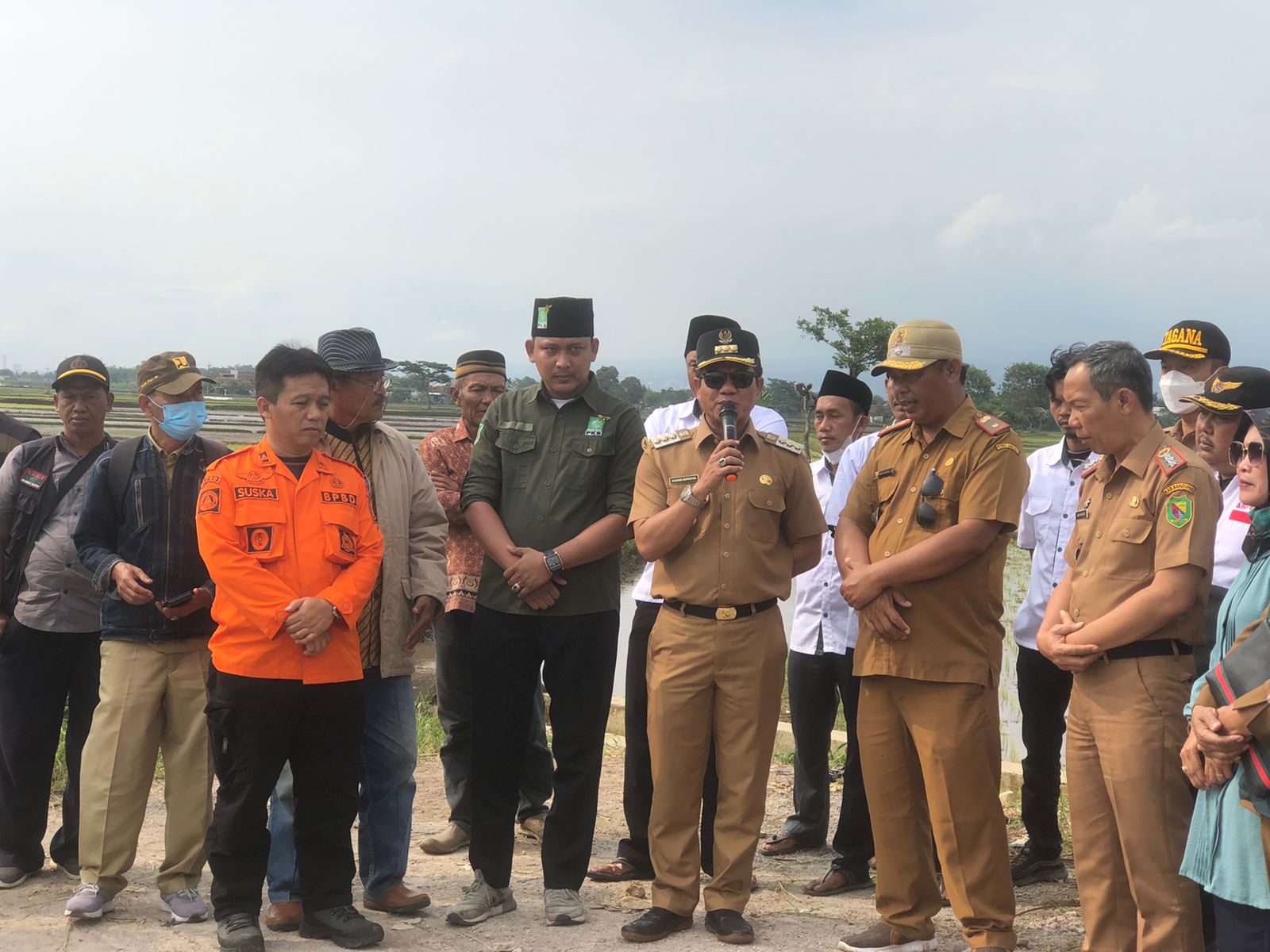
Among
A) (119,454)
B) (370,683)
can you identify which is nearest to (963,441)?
(370,683)

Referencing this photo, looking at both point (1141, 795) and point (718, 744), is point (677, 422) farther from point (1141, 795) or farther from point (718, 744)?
point (1141, 795)

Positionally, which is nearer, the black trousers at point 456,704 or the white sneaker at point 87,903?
the white sneaker at point 87,903

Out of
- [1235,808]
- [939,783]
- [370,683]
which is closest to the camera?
[1235,808]

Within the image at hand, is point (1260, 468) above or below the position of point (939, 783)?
above

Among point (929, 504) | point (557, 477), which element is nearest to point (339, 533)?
point (557, 477)

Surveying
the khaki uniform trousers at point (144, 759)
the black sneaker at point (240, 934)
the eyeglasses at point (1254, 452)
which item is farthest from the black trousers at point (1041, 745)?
the khaki uniform trousers at point (144, 759)

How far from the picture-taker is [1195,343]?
4293 mm

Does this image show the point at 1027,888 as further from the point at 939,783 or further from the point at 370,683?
the point at 370,683

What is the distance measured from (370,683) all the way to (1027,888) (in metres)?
2.66

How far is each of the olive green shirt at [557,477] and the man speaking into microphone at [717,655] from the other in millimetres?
239

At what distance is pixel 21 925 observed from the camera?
3.94m

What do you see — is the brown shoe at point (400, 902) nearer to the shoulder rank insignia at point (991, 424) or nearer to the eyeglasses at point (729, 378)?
the eyeglasses at point (729, 378)

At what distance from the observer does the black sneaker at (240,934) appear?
142 inches

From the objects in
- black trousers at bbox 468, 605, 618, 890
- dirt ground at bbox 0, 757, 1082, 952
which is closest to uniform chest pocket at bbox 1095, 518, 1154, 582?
dirt ground at bbox 0, 757, 1082, 952
